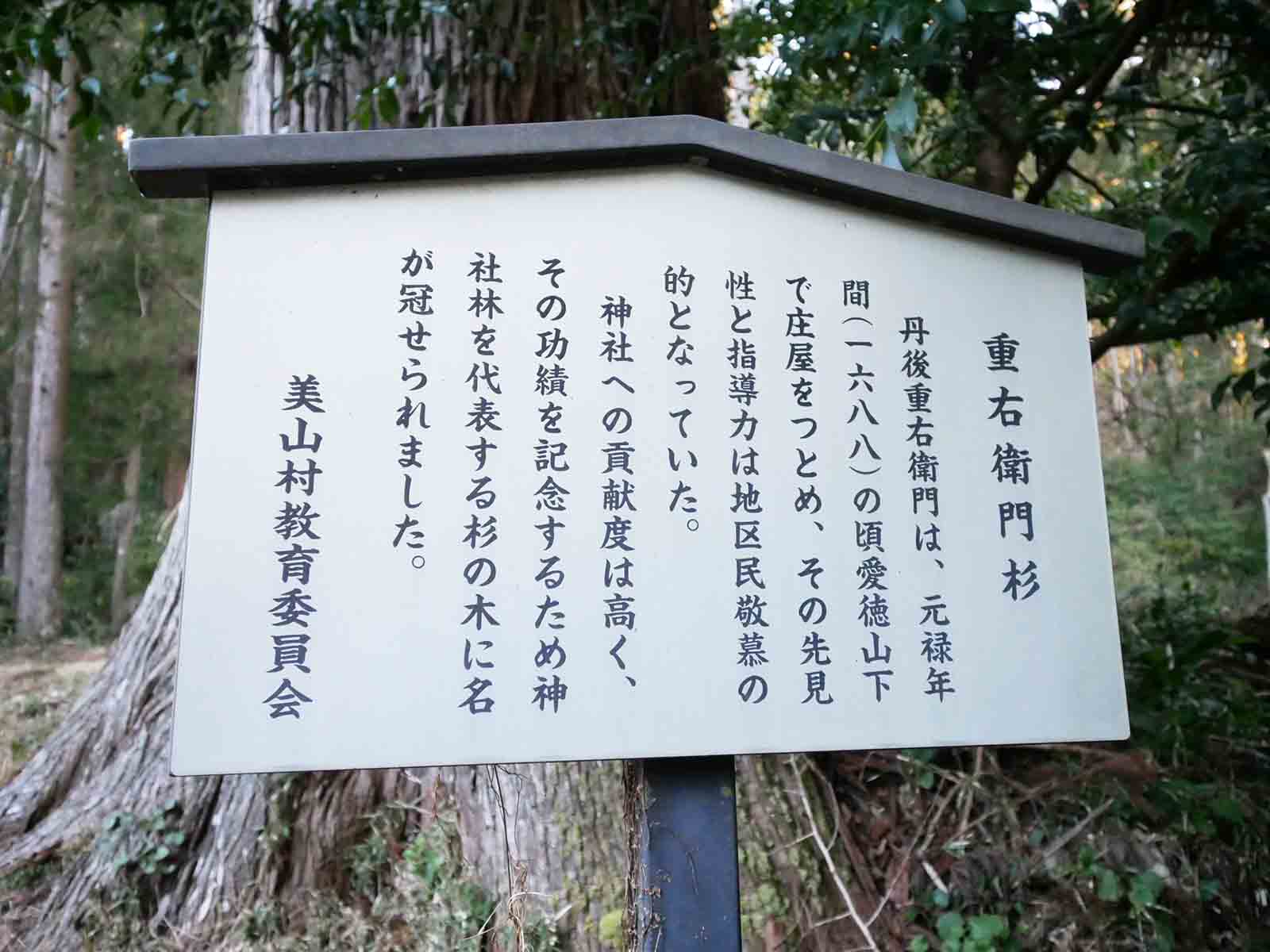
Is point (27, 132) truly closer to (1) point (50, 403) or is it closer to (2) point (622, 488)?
(1) point (50, 403)

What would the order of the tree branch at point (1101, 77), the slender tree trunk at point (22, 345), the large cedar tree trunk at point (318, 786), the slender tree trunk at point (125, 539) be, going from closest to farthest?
the tree branch at point (1101, 77) → the large cedar tree trunk at point (318, 786) → the slender tree trunk at point (22, 345) → the slender tree trunk at point (125, 539)

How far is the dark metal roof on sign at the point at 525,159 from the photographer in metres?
1.72

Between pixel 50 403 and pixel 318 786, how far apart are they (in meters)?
8.33

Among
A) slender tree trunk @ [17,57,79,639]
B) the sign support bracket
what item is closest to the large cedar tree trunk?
the sign support bracket

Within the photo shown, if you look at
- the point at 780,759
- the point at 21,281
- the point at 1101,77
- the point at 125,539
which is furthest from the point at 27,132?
the point at 125,539

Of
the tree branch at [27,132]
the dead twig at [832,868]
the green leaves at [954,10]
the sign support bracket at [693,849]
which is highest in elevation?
the tree branch at [27,132]

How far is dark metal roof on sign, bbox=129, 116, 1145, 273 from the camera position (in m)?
1.72

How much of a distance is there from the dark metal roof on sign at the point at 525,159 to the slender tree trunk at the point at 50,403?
30.4ft

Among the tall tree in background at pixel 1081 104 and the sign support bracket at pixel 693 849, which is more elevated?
the tall tree in background at pixel 1081 104

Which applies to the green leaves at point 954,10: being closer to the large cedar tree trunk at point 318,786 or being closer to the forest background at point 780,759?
the forest background at point 780,759

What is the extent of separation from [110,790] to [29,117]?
31.2 feet

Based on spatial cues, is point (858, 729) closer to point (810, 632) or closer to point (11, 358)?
point (810, 632)

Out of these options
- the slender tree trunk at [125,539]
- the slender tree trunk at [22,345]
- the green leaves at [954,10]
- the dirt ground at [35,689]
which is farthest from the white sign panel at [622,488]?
the slender tree trunk at [125,539]

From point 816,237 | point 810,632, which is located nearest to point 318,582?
point 810,632
